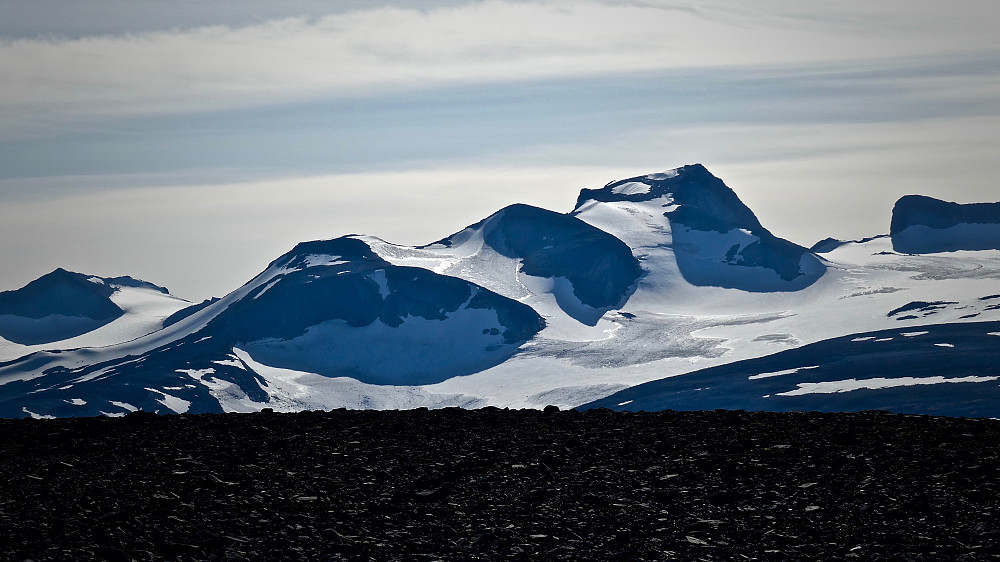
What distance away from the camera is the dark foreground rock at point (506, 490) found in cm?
1808

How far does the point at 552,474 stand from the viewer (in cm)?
2198

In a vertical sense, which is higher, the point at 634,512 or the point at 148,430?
the point at 148,430

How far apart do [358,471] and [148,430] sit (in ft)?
21.4

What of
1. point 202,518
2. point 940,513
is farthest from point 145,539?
point 940,513

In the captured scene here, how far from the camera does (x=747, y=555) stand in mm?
17656

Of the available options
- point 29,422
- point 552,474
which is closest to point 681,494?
point 552,474

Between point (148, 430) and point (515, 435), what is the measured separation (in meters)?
8.03

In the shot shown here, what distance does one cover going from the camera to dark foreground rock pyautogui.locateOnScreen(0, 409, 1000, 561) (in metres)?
18.1

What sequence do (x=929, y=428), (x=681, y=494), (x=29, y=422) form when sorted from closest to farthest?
(x=681, y=494) < (x=929, y=428) < (x=29, y=422)

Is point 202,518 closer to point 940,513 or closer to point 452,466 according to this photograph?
point 452,466

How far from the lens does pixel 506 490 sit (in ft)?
69.1

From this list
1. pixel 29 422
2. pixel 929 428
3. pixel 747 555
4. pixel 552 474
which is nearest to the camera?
pixel 747 555

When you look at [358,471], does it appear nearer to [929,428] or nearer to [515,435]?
[515,435]

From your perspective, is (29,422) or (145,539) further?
(29,422)
